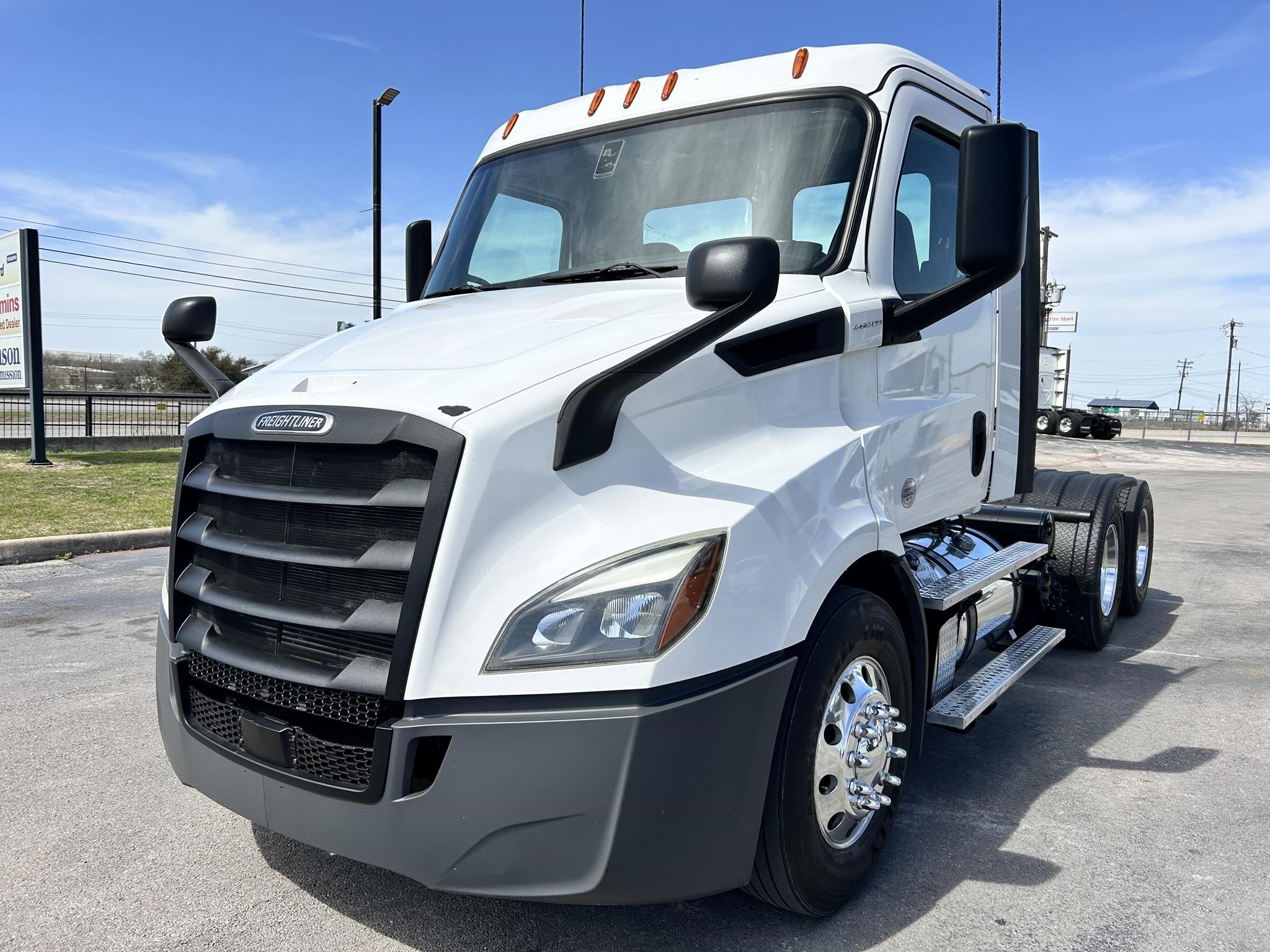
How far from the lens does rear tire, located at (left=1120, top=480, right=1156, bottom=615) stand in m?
6.68

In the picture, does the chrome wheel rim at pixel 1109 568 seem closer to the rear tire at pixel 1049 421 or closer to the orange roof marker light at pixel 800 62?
the orange roof marker light at pixel 800 62

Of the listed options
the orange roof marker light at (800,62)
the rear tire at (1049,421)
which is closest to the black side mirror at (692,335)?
the orange roof marker light at (800,62)

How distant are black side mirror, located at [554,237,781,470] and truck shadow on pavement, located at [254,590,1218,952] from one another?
1309 mm

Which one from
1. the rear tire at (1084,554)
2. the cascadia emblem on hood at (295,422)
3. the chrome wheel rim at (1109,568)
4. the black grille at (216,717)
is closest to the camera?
the cascadia emblem on hood at (295,422)

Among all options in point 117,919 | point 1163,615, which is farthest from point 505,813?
point 1163,615

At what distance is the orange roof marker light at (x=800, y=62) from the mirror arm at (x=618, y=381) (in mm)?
1481

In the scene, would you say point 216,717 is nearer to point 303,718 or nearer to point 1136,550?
point 303,718

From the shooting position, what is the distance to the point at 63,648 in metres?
5.76

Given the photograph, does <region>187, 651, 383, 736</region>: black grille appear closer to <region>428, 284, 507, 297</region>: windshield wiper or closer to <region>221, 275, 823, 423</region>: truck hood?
<region>221, 275, 823, 423</region>: truck hood

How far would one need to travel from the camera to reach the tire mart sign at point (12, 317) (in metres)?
15.6

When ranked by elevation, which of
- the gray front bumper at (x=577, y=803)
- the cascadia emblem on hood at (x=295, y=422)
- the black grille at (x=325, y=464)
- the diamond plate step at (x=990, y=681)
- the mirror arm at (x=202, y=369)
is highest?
the mirror arm at (x=202, y=369)

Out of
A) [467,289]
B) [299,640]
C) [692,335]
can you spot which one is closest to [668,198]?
[467,289]

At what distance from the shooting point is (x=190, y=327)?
3.73 m

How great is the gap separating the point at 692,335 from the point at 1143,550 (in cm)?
581
